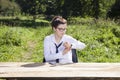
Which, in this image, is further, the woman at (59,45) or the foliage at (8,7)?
the foliage at (8,7)

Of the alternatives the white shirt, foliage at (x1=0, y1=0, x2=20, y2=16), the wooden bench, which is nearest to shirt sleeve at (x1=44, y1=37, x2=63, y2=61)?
the white shirt

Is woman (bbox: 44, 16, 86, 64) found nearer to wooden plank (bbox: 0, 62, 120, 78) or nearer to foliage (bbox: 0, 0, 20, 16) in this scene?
wooden plank (bbox: 0, 62, 120, 78)

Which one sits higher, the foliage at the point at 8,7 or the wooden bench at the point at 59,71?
the foliage at the point at 8,7

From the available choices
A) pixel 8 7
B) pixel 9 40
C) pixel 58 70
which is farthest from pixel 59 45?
pixel 8 7

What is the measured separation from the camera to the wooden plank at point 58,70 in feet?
14.0

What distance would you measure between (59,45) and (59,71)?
0.92 meters

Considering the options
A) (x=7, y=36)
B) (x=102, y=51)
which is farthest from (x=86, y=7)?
(x=102, y=51)

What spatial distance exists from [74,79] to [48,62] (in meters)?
0.87

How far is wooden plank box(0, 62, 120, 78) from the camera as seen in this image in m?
4.28

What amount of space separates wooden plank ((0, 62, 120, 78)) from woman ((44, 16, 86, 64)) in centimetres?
37

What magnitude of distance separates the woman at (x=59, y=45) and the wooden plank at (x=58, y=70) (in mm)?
366

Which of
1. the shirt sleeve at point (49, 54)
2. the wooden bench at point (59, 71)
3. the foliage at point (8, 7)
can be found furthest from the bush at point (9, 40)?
the foliage at point (8, 7)

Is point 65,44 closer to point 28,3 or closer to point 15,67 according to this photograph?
point 15,67

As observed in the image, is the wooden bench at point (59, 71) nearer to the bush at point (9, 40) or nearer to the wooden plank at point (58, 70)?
the wooden plank at point (58, 70)
